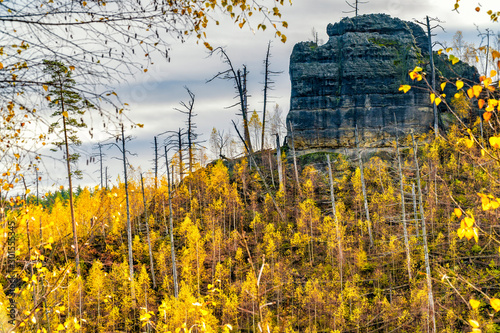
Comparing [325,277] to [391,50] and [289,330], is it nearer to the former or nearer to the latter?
[289,330]

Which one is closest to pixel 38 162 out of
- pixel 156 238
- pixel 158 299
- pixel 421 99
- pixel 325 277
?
pixel 325 277

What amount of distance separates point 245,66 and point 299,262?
14774 mm

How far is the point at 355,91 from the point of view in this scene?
3631 centimetres

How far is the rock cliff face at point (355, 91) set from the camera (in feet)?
116

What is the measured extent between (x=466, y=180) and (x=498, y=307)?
30396 mm

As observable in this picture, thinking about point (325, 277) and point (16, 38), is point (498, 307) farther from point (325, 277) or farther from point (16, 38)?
point (325, 277)

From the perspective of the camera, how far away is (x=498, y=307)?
2.73m

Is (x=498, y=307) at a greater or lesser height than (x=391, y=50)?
lesser

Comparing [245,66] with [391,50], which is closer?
[245,66]

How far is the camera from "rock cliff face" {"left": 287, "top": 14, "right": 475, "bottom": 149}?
35500 millimetres

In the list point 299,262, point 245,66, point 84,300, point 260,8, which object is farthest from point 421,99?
point 260,8

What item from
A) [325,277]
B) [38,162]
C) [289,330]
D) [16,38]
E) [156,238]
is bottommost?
[289,330]

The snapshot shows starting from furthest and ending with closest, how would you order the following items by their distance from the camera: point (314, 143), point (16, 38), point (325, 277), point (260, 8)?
point (314, 143)
point (325, 277)
point (260, 8)
point (16, 38)

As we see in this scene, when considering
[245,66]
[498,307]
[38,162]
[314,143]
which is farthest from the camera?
[314,143]
